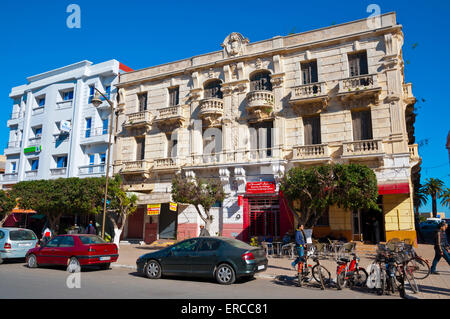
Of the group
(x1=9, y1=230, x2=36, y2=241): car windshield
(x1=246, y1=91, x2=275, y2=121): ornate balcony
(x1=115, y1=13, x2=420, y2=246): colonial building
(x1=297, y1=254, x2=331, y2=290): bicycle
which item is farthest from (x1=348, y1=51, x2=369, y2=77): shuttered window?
(x1=9, y1=230, x2=36, y2=241): car windshield

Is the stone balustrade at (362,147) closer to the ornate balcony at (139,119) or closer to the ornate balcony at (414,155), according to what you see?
the ornate balcony at (414,155)

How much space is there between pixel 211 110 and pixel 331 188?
10.5m

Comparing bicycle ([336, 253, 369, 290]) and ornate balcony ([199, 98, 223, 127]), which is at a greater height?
ornate balcony ([199, 98, 223, 127])

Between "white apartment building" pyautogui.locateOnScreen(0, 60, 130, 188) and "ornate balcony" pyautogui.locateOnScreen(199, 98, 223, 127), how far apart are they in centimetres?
893

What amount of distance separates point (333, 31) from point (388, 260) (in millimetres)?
16068

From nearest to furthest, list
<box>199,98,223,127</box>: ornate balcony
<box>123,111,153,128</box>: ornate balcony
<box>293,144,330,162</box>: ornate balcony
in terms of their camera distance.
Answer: <box>293,144,330,162</box>: ornate balcony, <box>199,98,223,127</box>: ornate balcony, <box>123,111,153,128</box>: ornate balcony

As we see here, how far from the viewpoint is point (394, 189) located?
53.9 feet

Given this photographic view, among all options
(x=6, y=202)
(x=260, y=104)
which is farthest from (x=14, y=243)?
(x=260, y=104)

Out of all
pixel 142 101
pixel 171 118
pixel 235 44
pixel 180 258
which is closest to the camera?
pixel 180 258

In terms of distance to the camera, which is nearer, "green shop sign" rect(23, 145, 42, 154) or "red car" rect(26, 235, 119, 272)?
"red car" rect(26, 235, 119, 272)

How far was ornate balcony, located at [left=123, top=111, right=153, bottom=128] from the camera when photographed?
79.7 feet

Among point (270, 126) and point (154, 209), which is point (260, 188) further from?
point (154, 209)

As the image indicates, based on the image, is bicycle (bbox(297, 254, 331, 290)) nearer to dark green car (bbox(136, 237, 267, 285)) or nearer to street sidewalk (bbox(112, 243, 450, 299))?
Answer: street sidewalk (bbox(112, 243, 450, 299))

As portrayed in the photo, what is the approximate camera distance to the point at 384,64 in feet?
60.3
